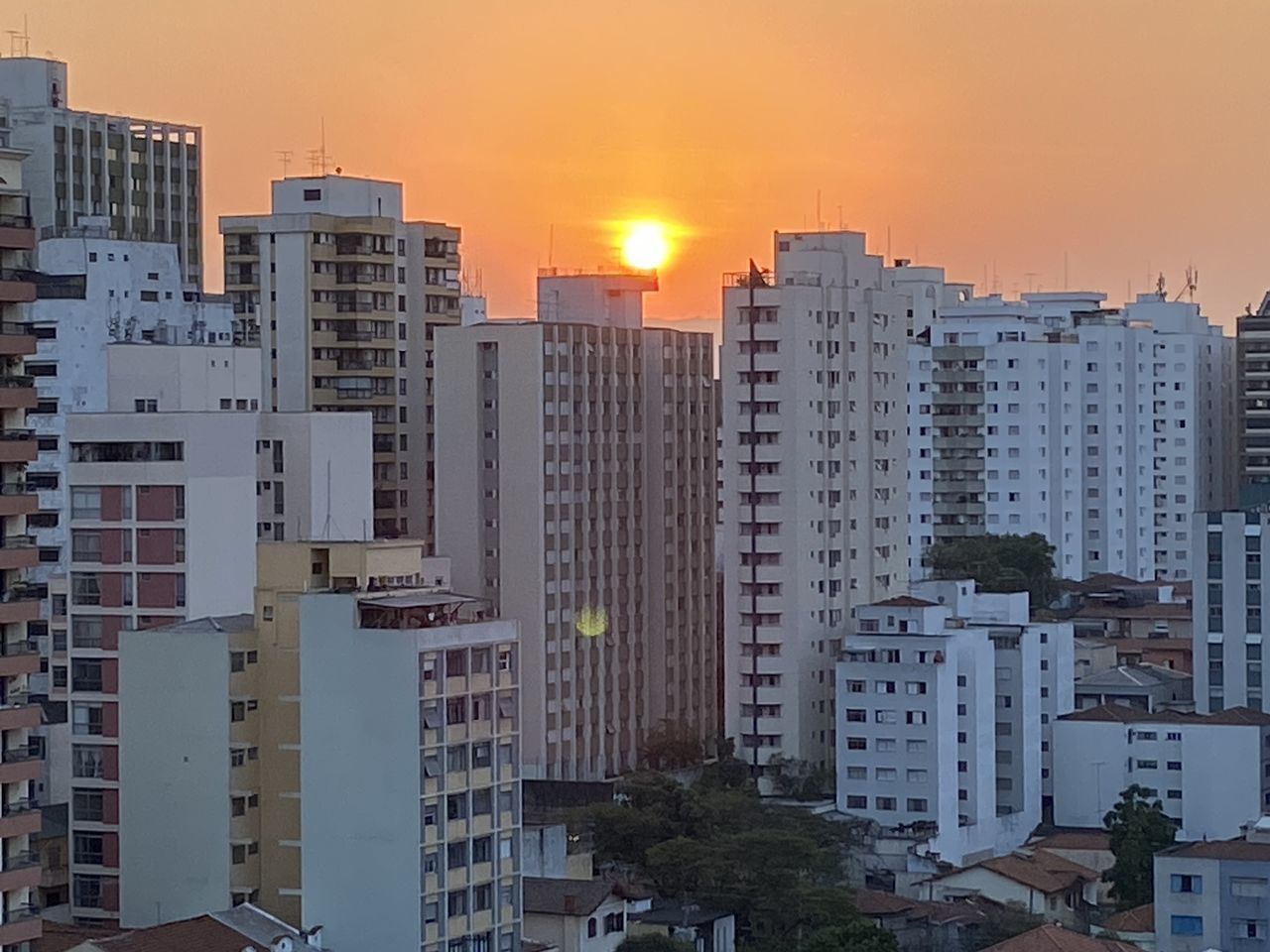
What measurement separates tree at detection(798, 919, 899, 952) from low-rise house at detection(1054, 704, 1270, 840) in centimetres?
1629

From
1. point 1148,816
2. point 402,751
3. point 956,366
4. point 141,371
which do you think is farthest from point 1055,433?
point 402,751

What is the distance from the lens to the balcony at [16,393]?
30750 mm

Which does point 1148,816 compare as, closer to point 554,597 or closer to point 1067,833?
point 1067,833

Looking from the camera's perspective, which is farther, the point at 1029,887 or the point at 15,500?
the point at 1029,887

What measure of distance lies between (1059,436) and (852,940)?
51683mm

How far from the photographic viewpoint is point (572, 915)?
40875 millimetres

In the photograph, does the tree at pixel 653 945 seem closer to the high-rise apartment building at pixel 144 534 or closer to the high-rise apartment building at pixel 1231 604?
the high-rise apartment building at pixel 144 534

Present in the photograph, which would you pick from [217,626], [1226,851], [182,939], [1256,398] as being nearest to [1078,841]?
[1226,851]

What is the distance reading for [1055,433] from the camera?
299 ft

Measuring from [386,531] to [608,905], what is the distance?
25.0 meters

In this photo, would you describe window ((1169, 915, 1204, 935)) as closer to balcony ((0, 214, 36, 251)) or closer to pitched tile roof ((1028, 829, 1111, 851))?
pitched tile roof ((1028, 829, 1111, 851))

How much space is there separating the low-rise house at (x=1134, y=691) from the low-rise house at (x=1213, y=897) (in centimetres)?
2019

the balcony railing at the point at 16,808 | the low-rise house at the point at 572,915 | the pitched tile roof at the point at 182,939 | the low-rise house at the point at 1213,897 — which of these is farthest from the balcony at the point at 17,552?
the low-rise house at the point at 1213,897

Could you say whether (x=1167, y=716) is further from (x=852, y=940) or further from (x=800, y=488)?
(x=852, y=940)
